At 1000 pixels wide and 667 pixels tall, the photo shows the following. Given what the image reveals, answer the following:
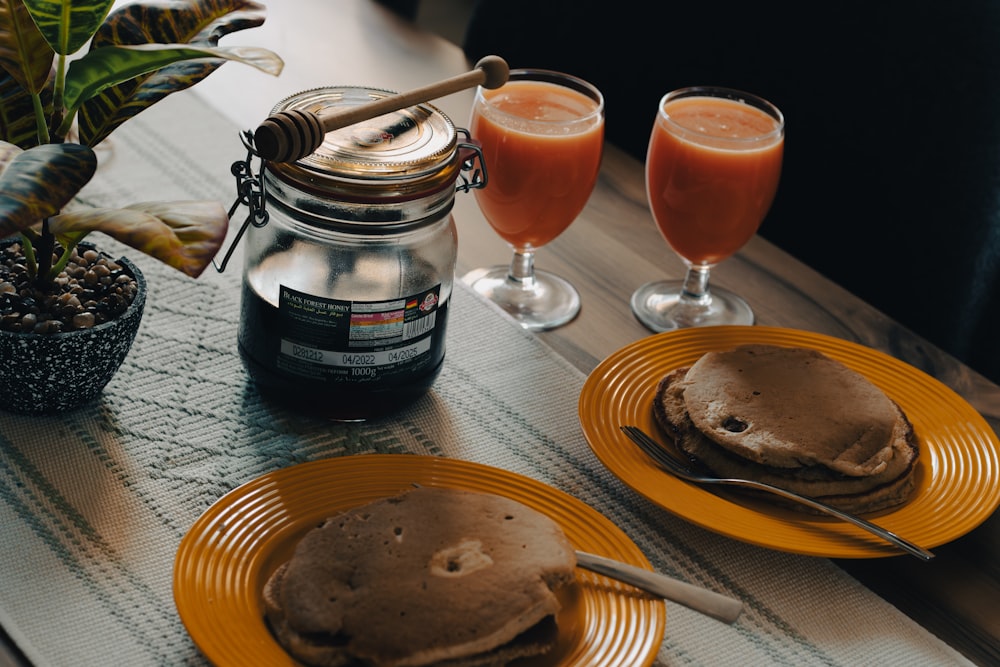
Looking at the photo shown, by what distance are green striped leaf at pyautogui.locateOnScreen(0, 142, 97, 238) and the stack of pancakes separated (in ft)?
1.55

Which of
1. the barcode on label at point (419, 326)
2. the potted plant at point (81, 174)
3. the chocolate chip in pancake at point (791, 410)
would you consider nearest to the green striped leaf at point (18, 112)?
the potted plant at point (81, 174)

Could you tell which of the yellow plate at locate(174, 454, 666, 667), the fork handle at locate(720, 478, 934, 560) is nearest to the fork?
the fork handle at locate(720, 478, 934, 560)

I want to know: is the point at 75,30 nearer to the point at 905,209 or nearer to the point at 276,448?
the point at 276,448

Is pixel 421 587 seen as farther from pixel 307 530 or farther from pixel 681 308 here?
pixel 681 308

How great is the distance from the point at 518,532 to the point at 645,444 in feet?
0.68

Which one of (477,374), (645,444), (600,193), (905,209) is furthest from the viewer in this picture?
(905,209)

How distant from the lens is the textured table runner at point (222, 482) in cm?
71

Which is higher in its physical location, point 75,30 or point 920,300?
point 75,30

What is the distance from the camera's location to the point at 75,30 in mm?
745

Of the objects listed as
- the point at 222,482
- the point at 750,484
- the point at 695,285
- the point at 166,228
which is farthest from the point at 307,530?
the point at 695,285

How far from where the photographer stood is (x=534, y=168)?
105 cm

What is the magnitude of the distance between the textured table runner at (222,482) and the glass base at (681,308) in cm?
14

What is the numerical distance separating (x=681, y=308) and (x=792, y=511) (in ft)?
1.18

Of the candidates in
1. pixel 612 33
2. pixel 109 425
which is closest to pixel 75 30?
pixel 109 425
